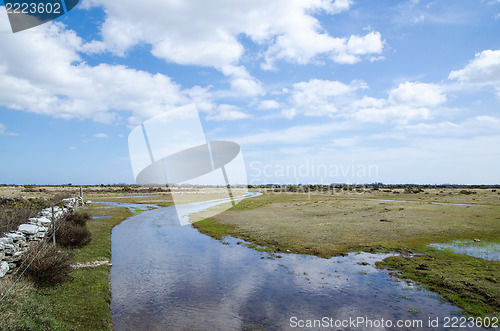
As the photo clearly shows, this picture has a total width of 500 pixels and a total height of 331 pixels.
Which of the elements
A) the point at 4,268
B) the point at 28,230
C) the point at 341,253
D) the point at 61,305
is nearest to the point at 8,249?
the point at 4,268

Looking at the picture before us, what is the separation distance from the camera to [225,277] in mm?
17203

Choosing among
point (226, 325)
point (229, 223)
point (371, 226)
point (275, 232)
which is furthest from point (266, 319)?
point (229, 223)

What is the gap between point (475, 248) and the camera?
21297 mm

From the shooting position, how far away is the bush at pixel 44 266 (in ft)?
43.0

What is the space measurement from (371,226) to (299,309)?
2160cm

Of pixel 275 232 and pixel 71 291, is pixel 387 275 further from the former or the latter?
pixel 71 291

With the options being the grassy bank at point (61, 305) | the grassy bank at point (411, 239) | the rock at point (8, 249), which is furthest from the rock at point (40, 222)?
the grassy bank at point (411, 239)

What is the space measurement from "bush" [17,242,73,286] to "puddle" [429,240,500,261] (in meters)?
25.5

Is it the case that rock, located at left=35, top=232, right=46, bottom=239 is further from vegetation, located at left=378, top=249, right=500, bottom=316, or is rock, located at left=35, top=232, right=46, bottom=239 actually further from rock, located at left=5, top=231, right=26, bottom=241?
vegetation, located at left=378, top=249, right=500, bottom=316

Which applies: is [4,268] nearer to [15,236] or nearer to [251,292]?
[15,236]

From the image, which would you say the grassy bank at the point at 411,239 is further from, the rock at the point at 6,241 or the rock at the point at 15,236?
the rock at the point at 6,241

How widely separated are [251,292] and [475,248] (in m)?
18.4

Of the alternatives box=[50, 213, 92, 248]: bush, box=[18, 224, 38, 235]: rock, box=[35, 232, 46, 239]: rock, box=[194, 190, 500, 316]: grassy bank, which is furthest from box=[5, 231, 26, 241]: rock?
box=[194, 190, 500, 316]: grassy bank

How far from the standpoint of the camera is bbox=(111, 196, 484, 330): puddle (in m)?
11.9
